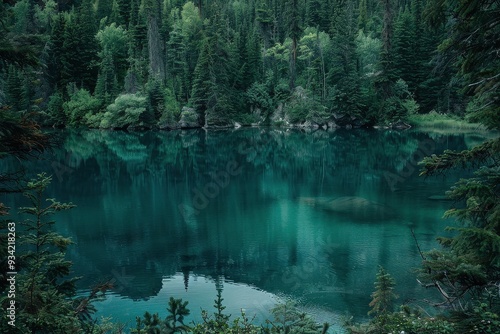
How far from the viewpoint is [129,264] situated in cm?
1750

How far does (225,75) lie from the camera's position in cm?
6956

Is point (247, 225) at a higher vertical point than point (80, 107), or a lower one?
lower

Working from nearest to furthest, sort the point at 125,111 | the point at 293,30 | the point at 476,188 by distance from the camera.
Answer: the point at 476,188 → the point at 125,111 → the point at 293,30

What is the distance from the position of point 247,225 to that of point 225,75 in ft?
164

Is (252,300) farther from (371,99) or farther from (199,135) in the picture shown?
(371,99)

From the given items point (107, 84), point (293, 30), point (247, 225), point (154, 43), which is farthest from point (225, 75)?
point (247, 225)

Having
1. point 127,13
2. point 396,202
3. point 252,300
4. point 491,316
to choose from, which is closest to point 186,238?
point 252,300

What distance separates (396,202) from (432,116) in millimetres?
45243

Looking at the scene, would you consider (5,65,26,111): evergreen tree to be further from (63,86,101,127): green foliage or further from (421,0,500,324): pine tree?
(421,0,500,324): pine tree

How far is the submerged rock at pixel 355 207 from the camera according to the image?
2380 cm

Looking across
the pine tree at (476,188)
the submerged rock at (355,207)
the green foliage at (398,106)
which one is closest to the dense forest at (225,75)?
the green foliage at (398,106)

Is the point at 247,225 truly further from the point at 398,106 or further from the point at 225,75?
the point at 225,75

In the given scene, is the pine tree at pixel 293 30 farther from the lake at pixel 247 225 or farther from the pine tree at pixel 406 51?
the lake at pixel 247 225

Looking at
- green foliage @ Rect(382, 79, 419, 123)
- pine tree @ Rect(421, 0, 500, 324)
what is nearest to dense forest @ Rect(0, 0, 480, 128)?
green foliage @ Rect(382, 79, 419, 123)
